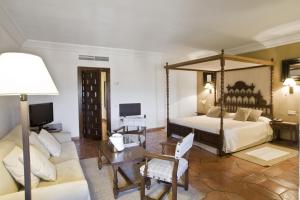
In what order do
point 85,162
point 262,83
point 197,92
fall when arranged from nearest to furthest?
point 85,162 < point 262,83 < point 197,92

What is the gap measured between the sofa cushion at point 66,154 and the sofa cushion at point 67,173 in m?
0.24

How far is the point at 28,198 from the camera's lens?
136 cm

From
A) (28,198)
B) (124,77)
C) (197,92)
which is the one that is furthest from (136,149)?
(197,92)

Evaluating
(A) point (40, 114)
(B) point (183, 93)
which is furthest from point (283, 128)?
(A) point (40, 114)

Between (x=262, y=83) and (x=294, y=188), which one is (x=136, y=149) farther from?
(x=262, y=83)

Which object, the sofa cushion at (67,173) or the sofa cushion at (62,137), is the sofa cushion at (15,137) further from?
the sofa cushion at (62,137)

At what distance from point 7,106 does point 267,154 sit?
5186 millimetres

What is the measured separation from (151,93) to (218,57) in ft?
10.0

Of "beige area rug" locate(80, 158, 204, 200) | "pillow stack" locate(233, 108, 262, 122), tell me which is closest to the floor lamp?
"beige area rug" locate(80, 158, 204, 200)

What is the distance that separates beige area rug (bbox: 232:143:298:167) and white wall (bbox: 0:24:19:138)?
173 inches

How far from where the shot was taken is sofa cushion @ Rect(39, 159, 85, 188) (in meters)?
2.00

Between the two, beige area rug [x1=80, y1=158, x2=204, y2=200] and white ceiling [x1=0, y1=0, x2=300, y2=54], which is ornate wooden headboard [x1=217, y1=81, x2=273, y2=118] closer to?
white ceiling [x1=0, y1=0, x2=300, y2=54]

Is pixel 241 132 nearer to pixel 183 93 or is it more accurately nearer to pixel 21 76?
pixel 183 93

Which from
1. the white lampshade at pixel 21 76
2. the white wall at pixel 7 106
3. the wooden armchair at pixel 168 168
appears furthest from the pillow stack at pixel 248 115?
the white wall at pixel 7 106
